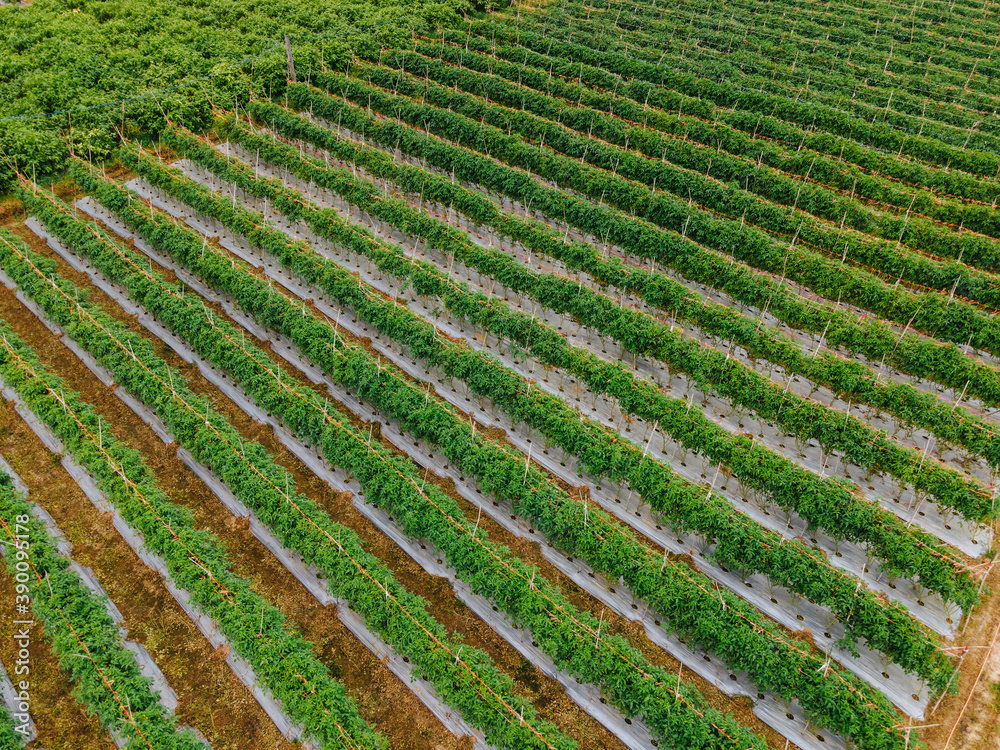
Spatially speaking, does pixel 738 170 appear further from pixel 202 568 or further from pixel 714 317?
pixel 202 568

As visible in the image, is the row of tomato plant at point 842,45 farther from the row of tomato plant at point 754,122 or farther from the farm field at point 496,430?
the farm field at point 496,430

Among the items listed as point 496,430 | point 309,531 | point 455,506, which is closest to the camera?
point 309,531

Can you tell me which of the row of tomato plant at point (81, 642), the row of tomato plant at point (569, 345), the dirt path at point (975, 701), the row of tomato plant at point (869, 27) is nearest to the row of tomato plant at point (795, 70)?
the row of tomato plant at point (869, 27)

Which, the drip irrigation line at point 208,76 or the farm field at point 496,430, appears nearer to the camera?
the farm field at point 496,430

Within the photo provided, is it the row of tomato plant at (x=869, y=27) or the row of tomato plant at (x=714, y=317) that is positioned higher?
the row of tomato plant at (x=869, y=27)

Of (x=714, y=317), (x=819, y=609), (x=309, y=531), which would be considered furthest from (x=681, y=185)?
(x=309, y=531)

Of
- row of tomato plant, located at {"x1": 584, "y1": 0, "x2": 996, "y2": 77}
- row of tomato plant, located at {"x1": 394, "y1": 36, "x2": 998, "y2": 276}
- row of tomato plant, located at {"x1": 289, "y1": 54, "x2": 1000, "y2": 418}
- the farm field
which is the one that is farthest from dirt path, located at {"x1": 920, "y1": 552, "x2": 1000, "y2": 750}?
row of tomato plant, located at {"x1": 584, "y1": 0, "x2": 996, "y2": 77}

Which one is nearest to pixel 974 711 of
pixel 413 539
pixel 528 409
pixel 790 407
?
pixel 790 407

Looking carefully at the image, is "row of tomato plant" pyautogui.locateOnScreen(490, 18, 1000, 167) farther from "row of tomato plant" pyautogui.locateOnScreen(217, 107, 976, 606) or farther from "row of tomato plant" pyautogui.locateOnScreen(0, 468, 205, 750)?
"row of tomato plant" pyautogui.locateOnScreen(0, 468, 205, 750)
